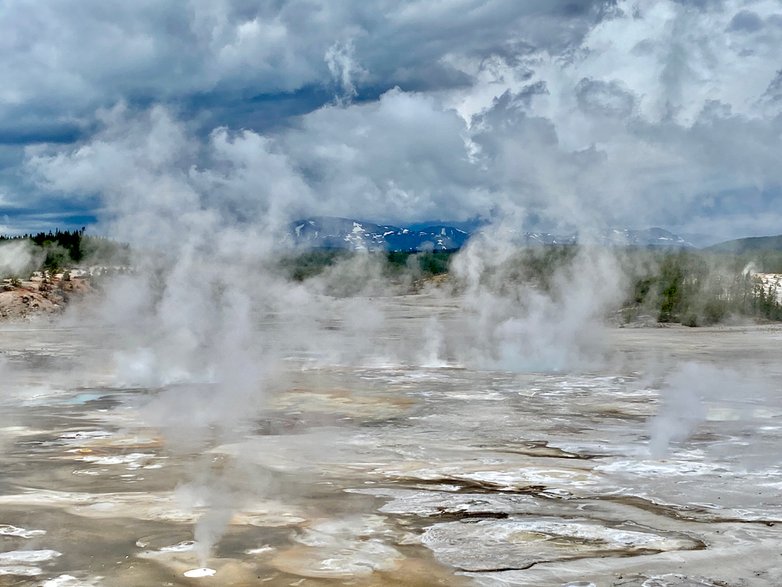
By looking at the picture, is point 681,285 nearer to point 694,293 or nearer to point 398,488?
point 694,293

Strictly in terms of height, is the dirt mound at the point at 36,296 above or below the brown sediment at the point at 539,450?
above

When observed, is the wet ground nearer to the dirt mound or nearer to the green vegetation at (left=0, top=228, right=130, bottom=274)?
the dirt mound

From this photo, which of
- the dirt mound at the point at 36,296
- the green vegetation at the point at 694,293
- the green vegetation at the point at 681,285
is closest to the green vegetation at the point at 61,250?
the dirt mound at the point at 36,296

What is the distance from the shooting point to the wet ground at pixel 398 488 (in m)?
7.79

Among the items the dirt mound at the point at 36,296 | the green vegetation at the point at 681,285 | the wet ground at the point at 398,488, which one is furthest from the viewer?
the green vegetation at the point at 681,285

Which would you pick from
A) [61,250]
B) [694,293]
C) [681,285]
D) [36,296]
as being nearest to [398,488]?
[694,293]

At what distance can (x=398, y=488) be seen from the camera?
10.8 m

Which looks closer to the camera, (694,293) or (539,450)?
(539,450)

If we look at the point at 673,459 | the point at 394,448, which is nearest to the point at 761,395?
the point at 673,459

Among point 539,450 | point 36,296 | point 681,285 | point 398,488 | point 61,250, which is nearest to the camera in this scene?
point 398,488

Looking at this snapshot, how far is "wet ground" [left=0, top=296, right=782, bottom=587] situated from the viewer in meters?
7.79

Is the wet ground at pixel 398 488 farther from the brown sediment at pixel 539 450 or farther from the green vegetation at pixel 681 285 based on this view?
the green vegetation at pixel 681 285

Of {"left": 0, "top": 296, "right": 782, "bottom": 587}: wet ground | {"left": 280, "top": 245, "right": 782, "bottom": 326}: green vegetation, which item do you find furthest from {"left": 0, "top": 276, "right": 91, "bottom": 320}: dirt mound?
{"left": 0, "top": 296, "right": 782, "bottom": 587}: wet ground

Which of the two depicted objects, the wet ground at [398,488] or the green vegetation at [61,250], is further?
the green vegetation at [61,250]
